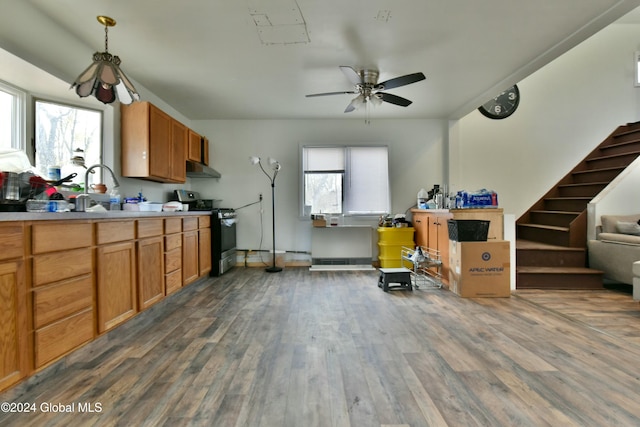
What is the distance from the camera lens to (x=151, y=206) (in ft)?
9.92

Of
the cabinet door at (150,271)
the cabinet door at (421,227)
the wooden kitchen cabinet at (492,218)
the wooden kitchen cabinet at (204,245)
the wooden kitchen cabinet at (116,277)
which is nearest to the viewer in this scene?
the wooden kitchen cabinet at (116,277)

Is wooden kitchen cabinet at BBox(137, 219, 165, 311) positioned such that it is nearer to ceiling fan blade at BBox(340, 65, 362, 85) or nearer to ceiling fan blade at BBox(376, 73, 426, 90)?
ceiling fan blade at BBox(340, 65, 362, 85)

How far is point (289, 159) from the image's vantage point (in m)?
5.12

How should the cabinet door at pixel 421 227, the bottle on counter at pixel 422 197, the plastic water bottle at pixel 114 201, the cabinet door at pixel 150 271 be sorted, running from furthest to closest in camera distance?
1. the bottle on counter at pixel 422 197
2. the cabinet door at pixel 421 227
3. the plastic water bottle at pixel 114 201
4. the cabinet door at pixel 150 271

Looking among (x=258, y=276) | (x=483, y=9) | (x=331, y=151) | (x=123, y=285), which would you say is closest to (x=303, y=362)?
(x=123, y=285)

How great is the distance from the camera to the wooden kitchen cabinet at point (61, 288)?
155 centimetres

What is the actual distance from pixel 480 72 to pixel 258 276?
3.89 metres

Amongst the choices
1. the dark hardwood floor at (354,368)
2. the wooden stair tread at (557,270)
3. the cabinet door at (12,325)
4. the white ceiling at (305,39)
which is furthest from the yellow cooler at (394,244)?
the cabinet door at (12,325)

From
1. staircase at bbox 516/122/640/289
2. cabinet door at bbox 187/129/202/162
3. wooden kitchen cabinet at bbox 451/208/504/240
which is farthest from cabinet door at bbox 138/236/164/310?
staircase at bbox 516/122/640/289

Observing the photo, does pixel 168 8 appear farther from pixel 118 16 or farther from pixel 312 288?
pixel 312 288

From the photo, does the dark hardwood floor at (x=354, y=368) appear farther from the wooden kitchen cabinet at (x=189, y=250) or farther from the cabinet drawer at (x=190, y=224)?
the cabinet drawer at (x=190, y=224)

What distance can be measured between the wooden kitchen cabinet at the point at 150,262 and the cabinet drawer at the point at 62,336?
561 millimetres

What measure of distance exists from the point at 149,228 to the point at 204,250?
1.40m

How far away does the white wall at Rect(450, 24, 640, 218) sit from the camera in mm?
5102
